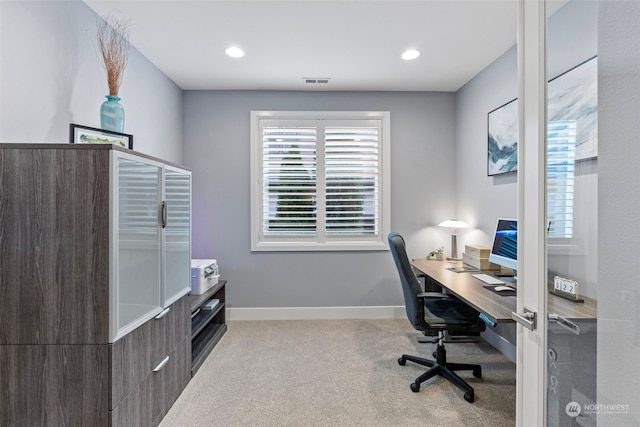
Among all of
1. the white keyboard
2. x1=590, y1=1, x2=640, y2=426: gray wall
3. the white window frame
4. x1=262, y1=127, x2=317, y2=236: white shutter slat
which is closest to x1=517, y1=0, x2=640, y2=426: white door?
x1=590, y1=1, x2=640, y2=426: gray wall

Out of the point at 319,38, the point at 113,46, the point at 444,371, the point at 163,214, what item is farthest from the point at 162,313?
the point at 319,38

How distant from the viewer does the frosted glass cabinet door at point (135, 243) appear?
A: 1520 millimetres

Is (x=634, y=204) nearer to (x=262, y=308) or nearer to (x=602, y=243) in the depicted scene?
(x=602, y=243)

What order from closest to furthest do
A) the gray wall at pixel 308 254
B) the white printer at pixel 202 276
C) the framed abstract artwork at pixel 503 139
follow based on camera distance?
the framed abstract artwork at pixel 503 139
the white printer at pixel 202 276
the gray wall at pixel 308 254

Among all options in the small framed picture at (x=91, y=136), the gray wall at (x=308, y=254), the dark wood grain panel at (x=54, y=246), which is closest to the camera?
the dark wood grain panel at (x=54, y=246)

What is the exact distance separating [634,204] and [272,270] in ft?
11.0

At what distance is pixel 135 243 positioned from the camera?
1682mm

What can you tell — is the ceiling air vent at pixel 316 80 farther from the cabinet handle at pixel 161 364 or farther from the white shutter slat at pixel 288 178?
the cabinet handle at pixel 161 364

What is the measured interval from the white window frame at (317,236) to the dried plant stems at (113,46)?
1509 mm

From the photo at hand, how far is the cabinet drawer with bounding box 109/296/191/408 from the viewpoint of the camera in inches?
60.1

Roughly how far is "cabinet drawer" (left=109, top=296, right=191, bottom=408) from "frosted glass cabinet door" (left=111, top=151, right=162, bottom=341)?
0.07 meters

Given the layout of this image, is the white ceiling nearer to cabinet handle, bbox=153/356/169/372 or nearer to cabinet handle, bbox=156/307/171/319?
cabinet handle, bbox=156/307/171/319

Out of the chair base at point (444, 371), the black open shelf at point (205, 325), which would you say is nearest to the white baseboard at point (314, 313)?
the black open shelf at point (205, 325)

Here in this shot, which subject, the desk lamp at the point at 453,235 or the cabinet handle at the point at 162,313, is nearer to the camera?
the cabinet handle at the point at 162,313
